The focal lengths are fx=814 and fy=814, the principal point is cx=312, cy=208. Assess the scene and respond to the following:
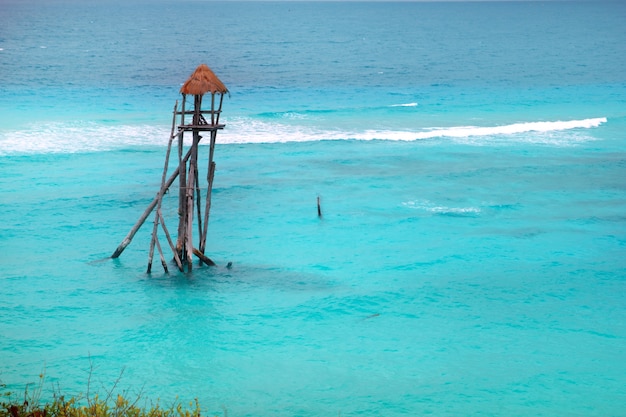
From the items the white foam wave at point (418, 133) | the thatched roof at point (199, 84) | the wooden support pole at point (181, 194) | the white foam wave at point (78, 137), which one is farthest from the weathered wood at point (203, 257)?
the white foam wave at point (418, 133)

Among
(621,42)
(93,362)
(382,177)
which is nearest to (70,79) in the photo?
(382,177)

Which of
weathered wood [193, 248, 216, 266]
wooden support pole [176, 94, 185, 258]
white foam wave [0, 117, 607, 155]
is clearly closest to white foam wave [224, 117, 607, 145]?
white foam wave [0, 117, 607, 155]

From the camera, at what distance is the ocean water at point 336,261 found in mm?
15523

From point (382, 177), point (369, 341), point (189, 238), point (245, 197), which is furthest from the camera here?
point (382, 177)

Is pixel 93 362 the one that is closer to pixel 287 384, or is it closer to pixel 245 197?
pixel 287 384

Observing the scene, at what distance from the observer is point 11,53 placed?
8631 cm

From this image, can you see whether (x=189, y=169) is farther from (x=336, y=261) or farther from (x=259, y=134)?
(x=259, y=134)

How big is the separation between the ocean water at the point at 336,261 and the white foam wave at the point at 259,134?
258mm

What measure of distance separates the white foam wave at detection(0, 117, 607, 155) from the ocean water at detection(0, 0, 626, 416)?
26 cm

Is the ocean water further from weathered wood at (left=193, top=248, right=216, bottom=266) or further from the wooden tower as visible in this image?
the wooden tower

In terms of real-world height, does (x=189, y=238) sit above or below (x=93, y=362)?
above

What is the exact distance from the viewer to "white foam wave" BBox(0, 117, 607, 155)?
38.1m

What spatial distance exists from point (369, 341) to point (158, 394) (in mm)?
4679

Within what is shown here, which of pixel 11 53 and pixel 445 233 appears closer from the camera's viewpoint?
pixel 445 233
